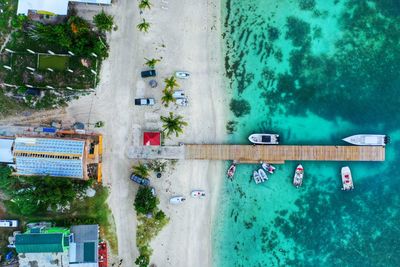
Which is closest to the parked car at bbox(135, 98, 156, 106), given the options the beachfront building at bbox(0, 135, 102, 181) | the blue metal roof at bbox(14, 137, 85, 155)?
the beachfront building at bbox(0, 135, 102, 181)

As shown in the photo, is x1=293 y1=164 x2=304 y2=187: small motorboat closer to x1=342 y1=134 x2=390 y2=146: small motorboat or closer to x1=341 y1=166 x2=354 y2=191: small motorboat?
x1=341 y1=166 x2=354 y2=191: small motorboat

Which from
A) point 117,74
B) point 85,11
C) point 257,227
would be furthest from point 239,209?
point 85,11

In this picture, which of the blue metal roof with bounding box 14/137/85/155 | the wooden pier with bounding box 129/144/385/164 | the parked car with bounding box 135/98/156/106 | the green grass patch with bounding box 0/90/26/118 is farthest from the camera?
the green grass patch with bounding box 0/90/26/118

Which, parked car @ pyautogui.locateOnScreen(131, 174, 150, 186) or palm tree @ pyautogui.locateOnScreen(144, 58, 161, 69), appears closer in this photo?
palm tree @ pyautogui.locateOnScreen(144, 58, 161, 69)

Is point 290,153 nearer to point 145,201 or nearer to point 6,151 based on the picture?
point 145,201

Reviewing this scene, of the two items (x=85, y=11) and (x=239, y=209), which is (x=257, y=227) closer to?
(x=239, y=209)
